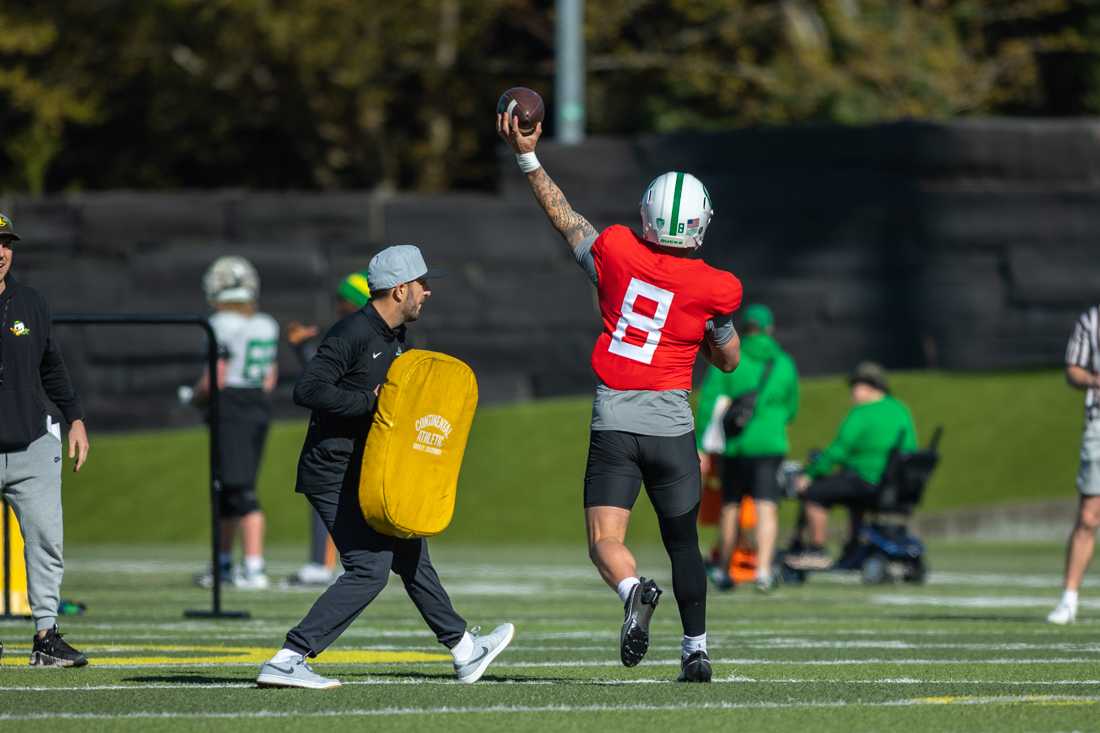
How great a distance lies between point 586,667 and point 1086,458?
12.7 feet

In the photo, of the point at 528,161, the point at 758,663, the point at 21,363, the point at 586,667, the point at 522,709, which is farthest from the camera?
the point at 758,663

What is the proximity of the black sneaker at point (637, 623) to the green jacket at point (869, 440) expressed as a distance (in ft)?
28.7

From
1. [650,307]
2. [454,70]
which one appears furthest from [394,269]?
[454,70]

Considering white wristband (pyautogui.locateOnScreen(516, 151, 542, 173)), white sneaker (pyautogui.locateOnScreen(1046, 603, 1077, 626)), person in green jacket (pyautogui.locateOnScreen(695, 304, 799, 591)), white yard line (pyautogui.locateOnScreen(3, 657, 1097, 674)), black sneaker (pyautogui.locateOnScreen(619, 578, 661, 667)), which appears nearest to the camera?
black sneaker (pyautogui.locateOnScreen(619, 578, 661, 667))

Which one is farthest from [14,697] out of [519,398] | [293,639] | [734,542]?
[519,398]

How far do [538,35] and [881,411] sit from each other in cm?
1678

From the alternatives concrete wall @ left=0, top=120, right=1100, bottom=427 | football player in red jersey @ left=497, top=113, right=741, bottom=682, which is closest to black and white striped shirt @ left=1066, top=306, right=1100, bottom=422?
football player in red jersey @ left=497, top=113, right=741, bottom=682

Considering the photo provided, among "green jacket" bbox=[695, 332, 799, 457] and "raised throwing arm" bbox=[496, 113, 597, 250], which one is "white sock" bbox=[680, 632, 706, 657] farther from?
"green jacket" bbox=[695, 332, 799, 457]

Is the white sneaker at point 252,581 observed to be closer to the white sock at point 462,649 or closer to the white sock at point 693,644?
the white sock at point 462,649

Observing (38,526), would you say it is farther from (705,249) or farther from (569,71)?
(569,71)

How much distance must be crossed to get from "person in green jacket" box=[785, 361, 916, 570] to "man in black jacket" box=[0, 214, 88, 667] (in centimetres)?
819

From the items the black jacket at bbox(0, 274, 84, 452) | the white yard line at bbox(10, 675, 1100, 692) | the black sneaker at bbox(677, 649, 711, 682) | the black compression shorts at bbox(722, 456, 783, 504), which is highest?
the black jacket at bbox(0, 274, 84, 452)

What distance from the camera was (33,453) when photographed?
30.6 feet

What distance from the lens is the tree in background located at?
30.4 meters
